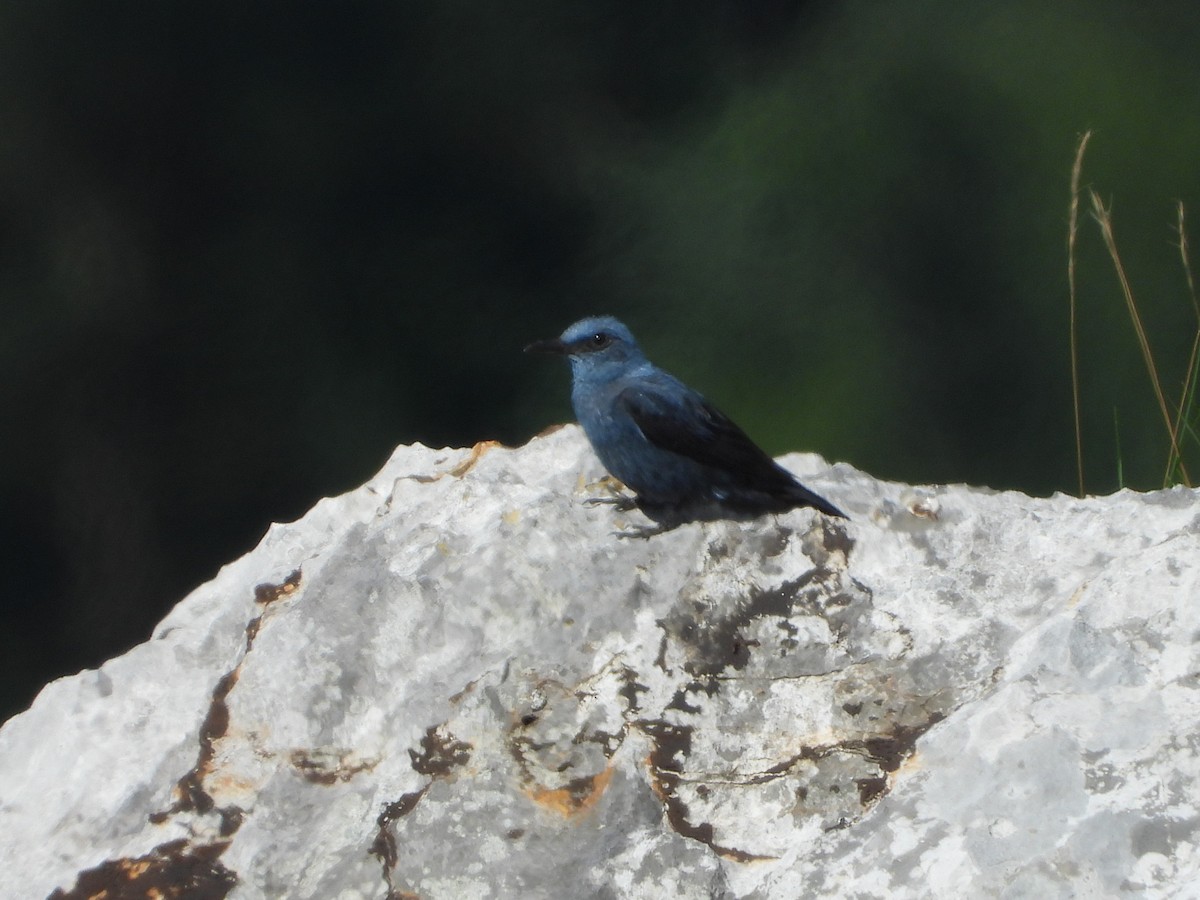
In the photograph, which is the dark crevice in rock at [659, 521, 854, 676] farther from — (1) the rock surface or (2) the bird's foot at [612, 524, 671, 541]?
(2) the bird's foot at [612, 524, 671, 541]

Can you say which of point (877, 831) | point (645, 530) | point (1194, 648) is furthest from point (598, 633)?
point (1194, 648)

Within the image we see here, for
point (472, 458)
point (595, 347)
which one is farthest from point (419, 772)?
point (595, 347)

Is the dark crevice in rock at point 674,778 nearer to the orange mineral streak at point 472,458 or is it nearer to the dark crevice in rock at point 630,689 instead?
the dark crevice in rock at point 630,689

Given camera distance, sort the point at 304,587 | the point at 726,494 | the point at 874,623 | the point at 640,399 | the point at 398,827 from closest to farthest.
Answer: the point at 398,827 → the point at 874,623 → the point at 304,587 → the point at 726,494 → the point at 640,399

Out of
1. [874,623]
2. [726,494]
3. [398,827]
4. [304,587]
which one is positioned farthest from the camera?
[726,494]

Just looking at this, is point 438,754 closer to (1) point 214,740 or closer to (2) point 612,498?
(1) point 214,740

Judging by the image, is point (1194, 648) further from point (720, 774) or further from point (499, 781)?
point (499, 781)

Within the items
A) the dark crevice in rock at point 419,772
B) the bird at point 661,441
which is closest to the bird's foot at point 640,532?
the bird at point 661,441

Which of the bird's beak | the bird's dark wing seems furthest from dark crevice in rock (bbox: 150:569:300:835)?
the bird's beak

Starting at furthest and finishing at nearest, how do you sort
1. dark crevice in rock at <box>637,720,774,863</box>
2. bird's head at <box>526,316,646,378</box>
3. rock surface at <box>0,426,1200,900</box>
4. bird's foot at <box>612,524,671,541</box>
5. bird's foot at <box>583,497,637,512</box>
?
1. bird's head at <box>526,316,646,378</box>
2. bird's foot at <box>583,497,637,512</box>
3. bird's foot at <box>612,524,671,541</box>
4. dark crevice in rock at <box>637,720,774,863</box>
5. rock surface at <box>0,426,1200,900</box>
